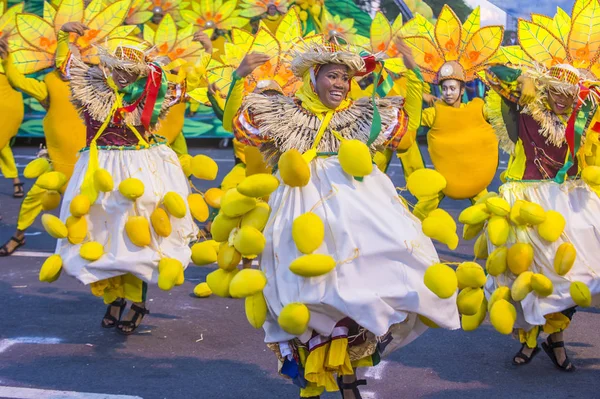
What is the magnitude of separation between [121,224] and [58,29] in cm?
254

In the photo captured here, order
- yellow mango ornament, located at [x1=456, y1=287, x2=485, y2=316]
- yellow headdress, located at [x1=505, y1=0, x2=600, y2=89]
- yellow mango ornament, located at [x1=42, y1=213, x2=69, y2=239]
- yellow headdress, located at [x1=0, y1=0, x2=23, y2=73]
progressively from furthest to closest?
yellow headdress, located at [x1=0, y1=0, x2=23, y2=73]
yellow headdress, located at [x1=505, y1=0, x2=600, y2=89]
yellow mango ornament, located at [x1=42, y1=213, x2=69, y2=239]
yellow mango ornament, located at [x1=456, y1=287, x2=485, y2=316]

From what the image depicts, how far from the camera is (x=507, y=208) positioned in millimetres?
5492

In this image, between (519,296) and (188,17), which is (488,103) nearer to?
(519,296)

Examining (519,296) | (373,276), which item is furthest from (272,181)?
(519,296)

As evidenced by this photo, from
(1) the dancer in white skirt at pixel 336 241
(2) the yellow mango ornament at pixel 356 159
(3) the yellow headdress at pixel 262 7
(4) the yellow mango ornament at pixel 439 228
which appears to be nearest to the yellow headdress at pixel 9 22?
(1) the dancer in white skirt at pixel 336 241

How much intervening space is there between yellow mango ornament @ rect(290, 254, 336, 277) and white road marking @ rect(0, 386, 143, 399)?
159 cm

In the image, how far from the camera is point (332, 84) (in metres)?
4.72

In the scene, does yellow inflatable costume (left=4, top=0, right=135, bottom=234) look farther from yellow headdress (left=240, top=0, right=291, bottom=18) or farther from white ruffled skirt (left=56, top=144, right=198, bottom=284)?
yellow headdress (left=240, top=0, right=291, bottom=18)

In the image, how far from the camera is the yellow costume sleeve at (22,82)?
699cm

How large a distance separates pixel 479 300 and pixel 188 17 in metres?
8.54

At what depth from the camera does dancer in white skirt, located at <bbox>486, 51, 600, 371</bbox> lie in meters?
5.34

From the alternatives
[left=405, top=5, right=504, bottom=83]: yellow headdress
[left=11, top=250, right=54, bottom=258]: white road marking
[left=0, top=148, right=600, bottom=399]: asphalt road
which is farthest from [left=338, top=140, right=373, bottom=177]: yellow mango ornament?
[left=11, top=250, right=54, bottom=258]: white road marking

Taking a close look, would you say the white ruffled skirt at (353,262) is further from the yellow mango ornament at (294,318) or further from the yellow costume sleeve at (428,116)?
the yellow costume sleeve at (428,116)

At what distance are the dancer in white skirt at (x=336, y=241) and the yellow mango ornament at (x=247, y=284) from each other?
69 mm
